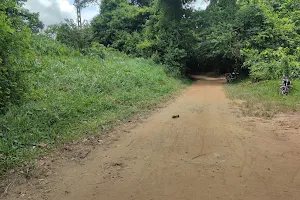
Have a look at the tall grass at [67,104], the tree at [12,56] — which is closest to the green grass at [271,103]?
the tall grass at [67,104]

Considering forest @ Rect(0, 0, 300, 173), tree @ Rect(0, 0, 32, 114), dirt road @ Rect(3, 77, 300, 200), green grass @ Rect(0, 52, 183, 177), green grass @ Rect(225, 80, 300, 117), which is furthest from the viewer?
green grass @ Rect(225, 80, 300, 117)

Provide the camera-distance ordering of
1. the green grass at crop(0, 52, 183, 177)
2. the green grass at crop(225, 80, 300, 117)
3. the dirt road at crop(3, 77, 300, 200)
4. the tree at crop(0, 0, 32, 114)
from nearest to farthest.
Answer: the dirt road at crop(3, 77, 300, 200) → the green grass at crop(0, 52, 183, 177) → the tree at crop(0, 0, 32, 114) → the green grass at crop(225, 80, 300, 117)

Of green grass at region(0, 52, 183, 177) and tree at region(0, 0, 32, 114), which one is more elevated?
tree at region(0, 0, 32, 114)

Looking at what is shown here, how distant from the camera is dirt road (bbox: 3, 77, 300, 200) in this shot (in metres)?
3.25

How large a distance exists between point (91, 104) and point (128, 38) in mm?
14776

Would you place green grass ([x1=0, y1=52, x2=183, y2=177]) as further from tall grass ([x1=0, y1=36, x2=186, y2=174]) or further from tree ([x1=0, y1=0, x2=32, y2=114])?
tree ([x1=0, y1=0, x2=32, y2=114])

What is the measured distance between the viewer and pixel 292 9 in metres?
14.7

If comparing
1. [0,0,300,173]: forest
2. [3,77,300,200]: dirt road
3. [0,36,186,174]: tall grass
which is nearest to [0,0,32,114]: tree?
[0,0,300,173]: forest

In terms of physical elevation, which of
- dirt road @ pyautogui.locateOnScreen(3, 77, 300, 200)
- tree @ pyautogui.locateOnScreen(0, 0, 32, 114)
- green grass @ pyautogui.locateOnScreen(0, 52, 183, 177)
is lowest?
dirt road @ pyautogui.locateOnScreen(3, 77, 300, 200)

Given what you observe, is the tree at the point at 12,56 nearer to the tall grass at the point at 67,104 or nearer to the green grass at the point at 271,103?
the tall grass at the point at 67,104

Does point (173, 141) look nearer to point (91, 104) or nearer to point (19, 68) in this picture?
point (91, 104)

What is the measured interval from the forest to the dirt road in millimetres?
986

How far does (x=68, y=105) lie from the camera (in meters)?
6.58

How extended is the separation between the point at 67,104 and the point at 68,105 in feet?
0.26
